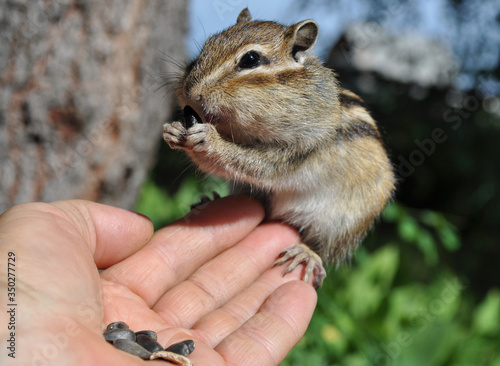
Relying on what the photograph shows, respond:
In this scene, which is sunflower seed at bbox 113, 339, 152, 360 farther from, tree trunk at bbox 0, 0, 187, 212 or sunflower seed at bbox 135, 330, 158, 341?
tree trunk at bbox 0, 0, 187, 212

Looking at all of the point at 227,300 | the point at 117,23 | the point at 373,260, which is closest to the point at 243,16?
the point at 117,23

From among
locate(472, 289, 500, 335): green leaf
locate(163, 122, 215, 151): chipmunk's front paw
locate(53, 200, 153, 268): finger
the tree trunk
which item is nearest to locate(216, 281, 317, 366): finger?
locate(53, 200, 153, 268): finger

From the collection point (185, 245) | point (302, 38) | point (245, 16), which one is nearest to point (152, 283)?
point (185, 245)

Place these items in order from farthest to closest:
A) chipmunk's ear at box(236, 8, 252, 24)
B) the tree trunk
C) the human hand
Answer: the tree trunk < chipmunk's ear at box(236, 8, 252, 24) < the human hand

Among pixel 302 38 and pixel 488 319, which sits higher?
pixel 302 38

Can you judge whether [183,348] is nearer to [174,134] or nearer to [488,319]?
[174,134]

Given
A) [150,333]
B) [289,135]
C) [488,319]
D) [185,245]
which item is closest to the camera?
[150,333]

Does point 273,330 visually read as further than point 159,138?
No
